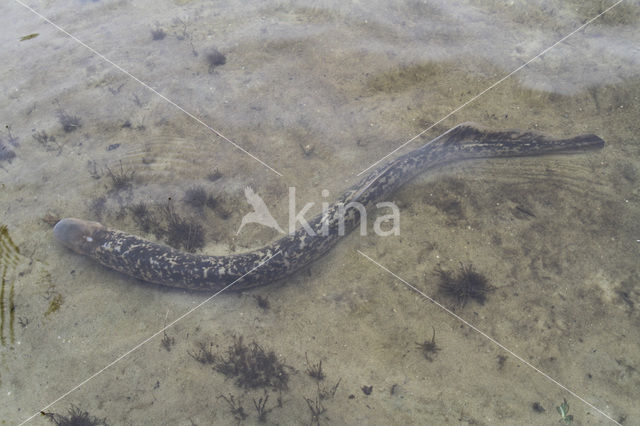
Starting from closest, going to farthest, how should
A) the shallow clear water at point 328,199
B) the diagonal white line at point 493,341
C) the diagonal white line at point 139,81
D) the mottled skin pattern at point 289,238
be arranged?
the diagonal white line at point 493,341, the shallow clear water at point 328,199, the mottled skin pattern at point 289,238, the diagonal white line at point 139,81

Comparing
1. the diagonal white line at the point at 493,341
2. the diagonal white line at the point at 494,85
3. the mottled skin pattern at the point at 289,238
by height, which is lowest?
the diagonal white line at the point at 493,341

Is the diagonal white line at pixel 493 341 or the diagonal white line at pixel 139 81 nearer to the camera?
the diagonal white line at pixel 493 341

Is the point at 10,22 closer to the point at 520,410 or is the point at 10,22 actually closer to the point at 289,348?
the point at 289,348

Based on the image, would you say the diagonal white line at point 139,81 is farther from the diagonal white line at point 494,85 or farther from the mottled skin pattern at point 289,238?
the diagonal white line at point 494,85

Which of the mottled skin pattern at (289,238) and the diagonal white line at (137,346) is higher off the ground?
the mottled skin pattern at (289,238)

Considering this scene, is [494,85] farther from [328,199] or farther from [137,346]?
[137,346]

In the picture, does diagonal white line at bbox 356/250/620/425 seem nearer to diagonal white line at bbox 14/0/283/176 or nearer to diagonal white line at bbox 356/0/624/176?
diagonal white line at bbox 356/0/624/176

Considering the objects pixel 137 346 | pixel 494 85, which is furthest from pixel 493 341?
pixel 494 85

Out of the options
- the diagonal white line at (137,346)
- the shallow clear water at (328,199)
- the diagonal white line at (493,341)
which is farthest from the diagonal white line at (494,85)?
the diagonal white line at (137,346)
